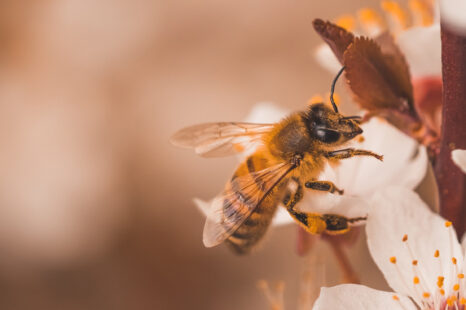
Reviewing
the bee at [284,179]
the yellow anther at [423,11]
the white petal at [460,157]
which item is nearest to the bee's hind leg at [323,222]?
the bee at [284,179]

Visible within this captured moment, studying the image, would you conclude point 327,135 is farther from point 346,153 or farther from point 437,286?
point 437,286

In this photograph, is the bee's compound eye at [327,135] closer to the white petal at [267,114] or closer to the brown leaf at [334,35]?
the brown leaf at [334,35]

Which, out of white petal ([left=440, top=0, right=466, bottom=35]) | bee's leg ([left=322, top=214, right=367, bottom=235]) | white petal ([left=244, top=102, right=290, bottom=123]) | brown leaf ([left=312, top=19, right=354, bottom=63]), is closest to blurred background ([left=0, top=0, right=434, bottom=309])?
white petal ([left=244, top=102, right=290, bottom=123])

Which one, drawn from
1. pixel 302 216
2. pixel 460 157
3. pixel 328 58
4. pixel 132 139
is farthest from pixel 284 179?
pixel 132 139

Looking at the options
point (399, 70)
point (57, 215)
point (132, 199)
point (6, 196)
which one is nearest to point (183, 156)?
point (132, 199)

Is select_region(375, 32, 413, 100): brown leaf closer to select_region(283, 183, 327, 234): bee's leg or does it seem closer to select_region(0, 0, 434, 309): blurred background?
select_region(283, 183, 327, 234): bee's leg
